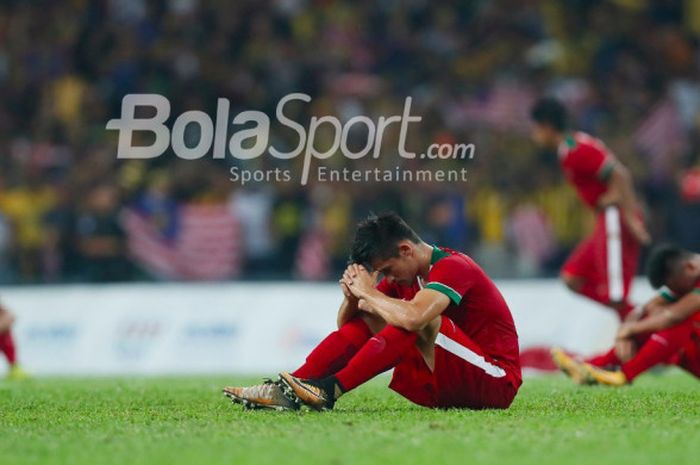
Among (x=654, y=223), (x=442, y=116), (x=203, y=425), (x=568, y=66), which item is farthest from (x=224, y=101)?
(x=203, y=425)

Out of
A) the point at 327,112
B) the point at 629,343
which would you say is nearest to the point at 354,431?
the point at 629,343

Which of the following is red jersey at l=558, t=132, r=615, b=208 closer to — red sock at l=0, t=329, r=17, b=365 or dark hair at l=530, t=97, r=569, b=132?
dark hair at l=530, t=97, r=569, b=132

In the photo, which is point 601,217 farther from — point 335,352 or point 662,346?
point 335,352

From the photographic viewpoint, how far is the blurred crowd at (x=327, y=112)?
58.8ft

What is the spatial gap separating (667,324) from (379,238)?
397 cm

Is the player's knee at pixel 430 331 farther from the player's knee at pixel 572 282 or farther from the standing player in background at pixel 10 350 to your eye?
the standing player in background at pixel 10 350

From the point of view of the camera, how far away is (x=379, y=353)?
26.8ft

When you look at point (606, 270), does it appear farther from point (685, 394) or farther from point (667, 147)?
point (667, 147)

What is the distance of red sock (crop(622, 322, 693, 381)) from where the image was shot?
11281 millimetres

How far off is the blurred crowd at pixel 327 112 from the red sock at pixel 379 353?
932 cm

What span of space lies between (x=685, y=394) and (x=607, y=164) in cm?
349

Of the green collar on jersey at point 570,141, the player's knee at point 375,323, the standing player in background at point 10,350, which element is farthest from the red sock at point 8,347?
the player's knee at point 375,323

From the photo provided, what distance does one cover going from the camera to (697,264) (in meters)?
11.3

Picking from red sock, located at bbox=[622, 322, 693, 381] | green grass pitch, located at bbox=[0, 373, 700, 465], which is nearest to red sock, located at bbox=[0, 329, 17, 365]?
green grass pitch, located at bbox=[0, 373, 700, 465]
